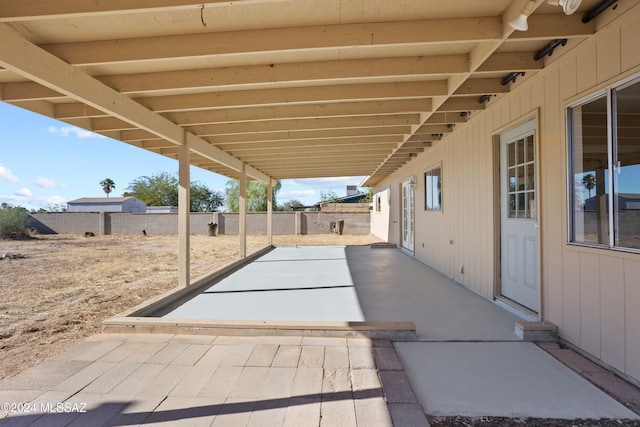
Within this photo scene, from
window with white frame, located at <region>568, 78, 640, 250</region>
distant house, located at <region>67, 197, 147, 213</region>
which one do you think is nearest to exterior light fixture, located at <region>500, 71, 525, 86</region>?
window with white frame, located at <region>568, 78, 640, 250</region>

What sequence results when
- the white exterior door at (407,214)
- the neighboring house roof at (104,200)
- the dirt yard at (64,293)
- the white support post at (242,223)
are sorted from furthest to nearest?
the neighboring house roof at (104,200)
the white exterior door at (407,214)
the white support post at (242,223)
the dirt yard at (64,293)

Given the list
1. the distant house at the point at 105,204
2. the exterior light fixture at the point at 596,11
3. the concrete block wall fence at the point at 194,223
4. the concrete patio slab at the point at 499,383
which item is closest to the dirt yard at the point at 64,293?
the concrete patio slab at the point at 499,383

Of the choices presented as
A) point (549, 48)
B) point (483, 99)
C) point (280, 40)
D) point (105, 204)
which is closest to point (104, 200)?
point (105, 204)

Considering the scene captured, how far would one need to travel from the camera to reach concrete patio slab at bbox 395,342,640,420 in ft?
6.44

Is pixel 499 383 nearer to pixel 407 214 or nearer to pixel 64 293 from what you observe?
pixel 64 293

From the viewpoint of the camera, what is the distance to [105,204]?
34.0 metres

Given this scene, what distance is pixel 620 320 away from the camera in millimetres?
2254

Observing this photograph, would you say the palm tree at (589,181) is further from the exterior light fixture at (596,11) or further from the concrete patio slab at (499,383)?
the concrete patio slab at (499,383)

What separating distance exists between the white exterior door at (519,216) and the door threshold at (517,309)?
45 mm

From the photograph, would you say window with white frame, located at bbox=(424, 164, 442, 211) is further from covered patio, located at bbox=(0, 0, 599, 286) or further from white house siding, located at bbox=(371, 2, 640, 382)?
covered patio, located at bbox=(0, 0, 599, 286)

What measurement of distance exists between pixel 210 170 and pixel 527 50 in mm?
7715

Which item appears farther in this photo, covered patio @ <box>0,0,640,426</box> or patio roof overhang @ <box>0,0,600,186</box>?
patio roof overhang @ <box>0,0,600,186</box>

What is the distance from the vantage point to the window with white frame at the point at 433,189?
631 cm

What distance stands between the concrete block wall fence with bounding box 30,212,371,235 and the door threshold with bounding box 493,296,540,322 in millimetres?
13673
